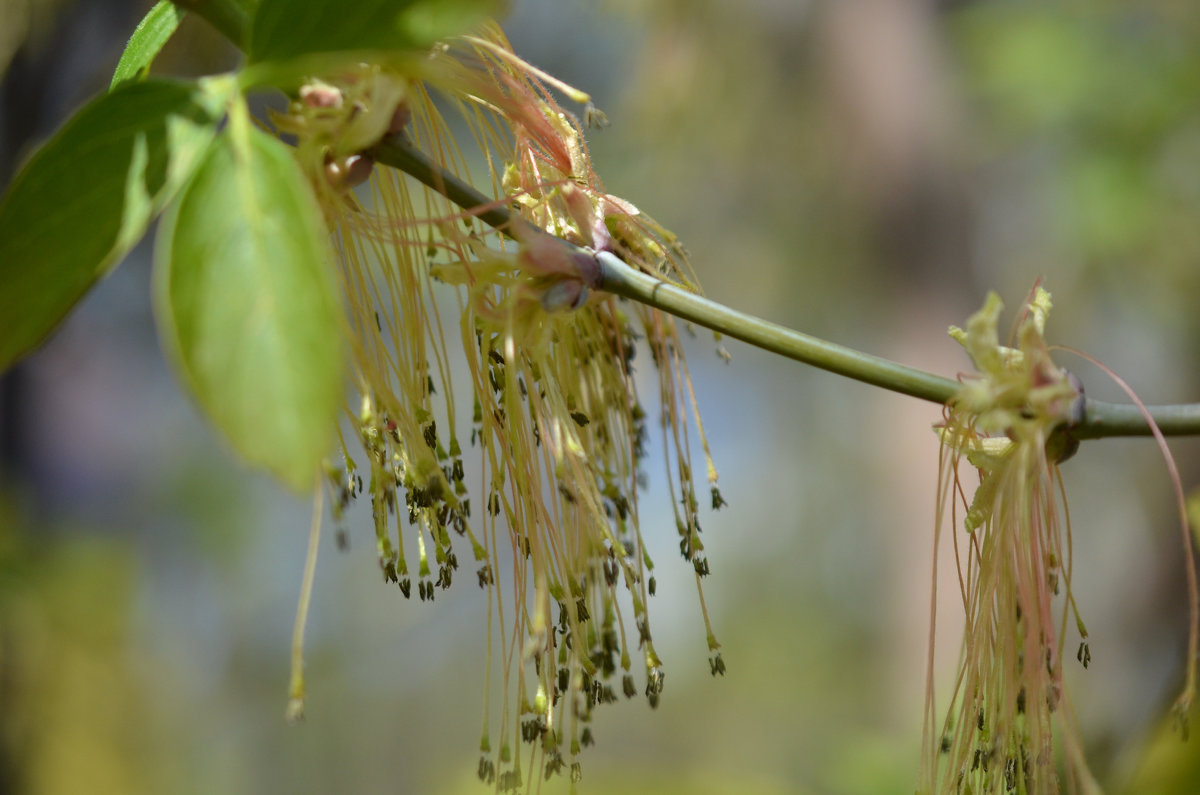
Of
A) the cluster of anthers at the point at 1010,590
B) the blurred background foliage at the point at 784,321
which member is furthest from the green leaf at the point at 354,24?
the blurred background foliage at the point at 784,321

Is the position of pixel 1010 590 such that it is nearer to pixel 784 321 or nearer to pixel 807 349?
pixel 807 349

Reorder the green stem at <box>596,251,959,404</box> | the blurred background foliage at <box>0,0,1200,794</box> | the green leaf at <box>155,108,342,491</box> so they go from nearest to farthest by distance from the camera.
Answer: the green leaf at <box>155,108,342,491</box>, the green stem at <box>596,251,959,404</box>, the blurred background foliage at <box>0,0,1200,794</box>

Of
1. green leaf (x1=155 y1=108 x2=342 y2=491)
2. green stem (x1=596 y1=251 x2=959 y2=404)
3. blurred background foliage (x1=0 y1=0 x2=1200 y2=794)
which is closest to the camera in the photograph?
green leaf (x1=155 y1=108 x2=342 y2=491)

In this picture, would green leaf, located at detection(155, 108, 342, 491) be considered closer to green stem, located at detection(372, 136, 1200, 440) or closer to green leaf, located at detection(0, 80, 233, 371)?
green leaf, located at detection(0, 80, 233, 371)

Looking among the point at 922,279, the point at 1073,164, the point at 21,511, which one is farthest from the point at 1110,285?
the point at 21,511

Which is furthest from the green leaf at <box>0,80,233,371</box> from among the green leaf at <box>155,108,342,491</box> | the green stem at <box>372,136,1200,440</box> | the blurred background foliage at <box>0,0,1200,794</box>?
the blurred background foliage at <box>0,0,1200,794</box>

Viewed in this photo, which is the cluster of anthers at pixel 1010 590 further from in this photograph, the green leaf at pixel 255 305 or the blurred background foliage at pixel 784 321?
the green leaf at pixel 255 305

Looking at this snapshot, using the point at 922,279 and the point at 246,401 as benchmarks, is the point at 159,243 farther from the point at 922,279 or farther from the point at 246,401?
the point at 922,279
